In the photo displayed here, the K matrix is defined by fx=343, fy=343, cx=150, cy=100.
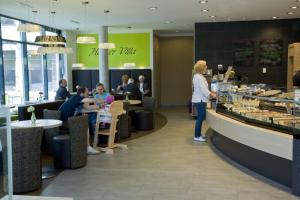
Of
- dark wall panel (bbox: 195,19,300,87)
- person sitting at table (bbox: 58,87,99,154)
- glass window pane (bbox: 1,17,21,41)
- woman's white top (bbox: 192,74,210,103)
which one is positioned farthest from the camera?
dark wall panel (bbox: 195,19,300,87)

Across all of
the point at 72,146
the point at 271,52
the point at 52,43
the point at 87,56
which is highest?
the point at 87,56

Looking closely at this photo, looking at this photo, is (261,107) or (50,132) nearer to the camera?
(261,107)

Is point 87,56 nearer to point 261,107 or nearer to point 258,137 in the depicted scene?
point 261,107

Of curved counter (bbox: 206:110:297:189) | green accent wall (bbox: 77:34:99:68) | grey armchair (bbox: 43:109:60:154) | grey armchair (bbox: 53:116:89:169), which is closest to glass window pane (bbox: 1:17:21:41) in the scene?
green accent wall (bbox: 77:34:99:68)

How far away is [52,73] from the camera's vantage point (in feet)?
43.8

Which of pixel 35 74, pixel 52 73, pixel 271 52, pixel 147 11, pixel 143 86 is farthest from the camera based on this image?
pixel 52 73

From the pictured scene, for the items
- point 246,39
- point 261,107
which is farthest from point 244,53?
point 261,107

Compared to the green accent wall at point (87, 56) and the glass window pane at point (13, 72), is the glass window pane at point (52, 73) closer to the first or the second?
the green accent wall at point (87, 56)

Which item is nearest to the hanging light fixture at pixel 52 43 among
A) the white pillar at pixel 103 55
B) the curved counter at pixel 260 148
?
the curved counter at pixel 260 148

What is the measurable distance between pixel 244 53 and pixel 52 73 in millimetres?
7227

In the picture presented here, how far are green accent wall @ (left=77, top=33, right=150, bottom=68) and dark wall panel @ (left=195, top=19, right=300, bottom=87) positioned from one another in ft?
9.73

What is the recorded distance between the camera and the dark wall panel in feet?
36.4

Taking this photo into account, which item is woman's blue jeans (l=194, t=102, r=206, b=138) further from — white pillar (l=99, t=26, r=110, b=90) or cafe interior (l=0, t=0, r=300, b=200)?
white pillar (l=99, t=26, r=110, b=90)

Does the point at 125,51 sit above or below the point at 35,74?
above
